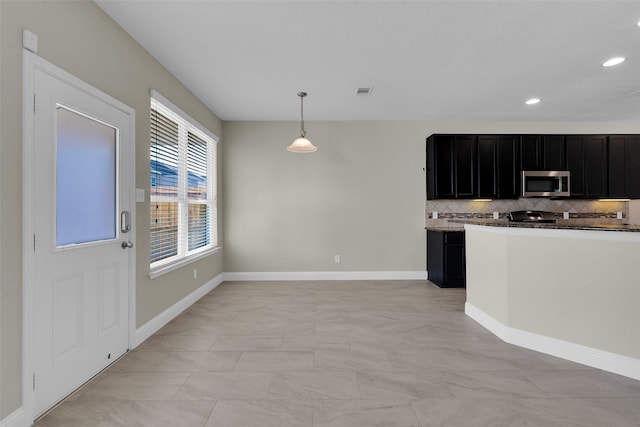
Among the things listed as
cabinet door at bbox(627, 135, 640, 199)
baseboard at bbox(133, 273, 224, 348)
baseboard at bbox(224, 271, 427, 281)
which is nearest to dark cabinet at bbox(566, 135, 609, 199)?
cabinet door at bbox(627, 135, 640, 199)

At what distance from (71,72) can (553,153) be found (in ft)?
21.0

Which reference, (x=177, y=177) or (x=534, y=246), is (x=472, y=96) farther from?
(x=177, y=177)

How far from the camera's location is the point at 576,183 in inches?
203

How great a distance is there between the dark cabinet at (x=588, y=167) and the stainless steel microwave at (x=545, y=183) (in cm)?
23

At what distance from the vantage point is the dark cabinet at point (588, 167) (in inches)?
202

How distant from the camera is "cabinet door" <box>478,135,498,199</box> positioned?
200 inches

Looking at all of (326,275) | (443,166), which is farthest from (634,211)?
(326,275)

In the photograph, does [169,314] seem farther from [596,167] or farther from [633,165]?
[633,165]

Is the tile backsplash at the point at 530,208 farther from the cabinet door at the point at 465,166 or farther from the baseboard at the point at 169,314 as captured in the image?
the baseboard at the point at 169,314

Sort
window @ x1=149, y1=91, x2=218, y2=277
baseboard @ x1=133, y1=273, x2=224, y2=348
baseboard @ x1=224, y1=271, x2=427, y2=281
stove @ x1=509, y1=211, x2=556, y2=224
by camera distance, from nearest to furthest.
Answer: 1. baseboard @ x1=133, y1=273, x2=224, y2=348
2. window @ x1=149, y1=91, x2=218, y2=277
3. stove @ x1=509, y1=211, x2=556, y2=224
4. baseboard @ x1=224, y1=271, x2=427, y2=281

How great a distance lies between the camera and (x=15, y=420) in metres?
1.63

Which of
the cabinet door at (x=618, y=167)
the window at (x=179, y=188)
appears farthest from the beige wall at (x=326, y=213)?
the cabinet door at (x=618, y=167)

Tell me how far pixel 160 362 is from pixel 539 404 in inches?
108

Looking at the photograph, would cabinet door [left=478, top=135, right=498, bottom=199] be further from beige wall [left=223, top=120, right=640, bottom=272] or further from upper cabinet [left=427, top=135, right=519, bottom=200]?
beige wall [left=223, top=120, right=640, bottom=272]
